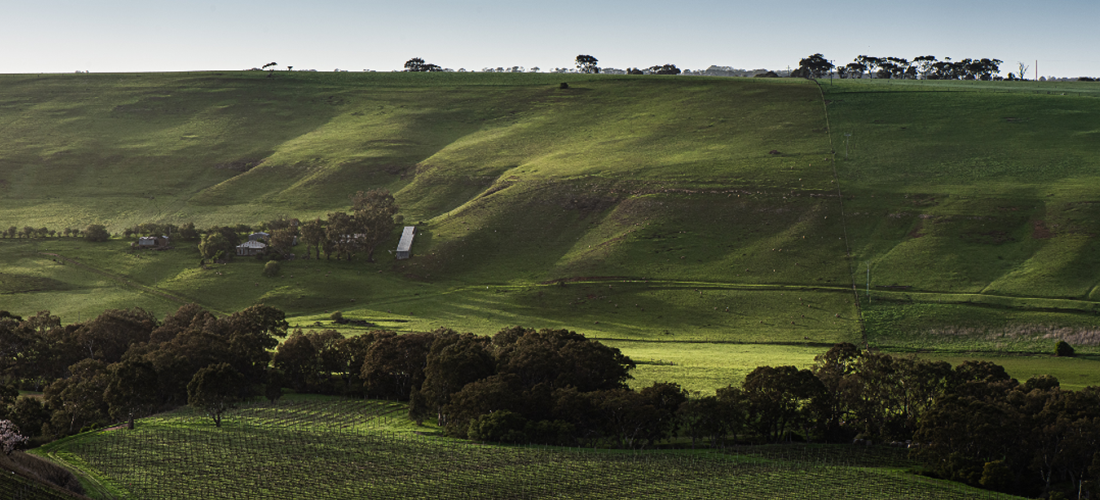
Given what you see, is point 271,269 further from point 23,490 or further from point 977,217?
point 977,217

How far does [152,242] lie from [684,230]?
287 ft

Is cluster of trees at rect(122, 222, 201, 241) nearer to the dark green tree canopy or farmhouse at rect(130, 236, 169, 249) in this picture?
farmhouse at rect(130, 236, 169, 249)

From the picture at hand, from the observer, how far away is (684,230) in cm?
13800

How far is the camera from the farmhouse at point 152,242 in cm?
14412

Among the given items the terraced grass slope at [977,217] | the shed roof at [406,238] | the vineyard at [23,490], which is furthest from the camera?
the shed roof at [406,238]

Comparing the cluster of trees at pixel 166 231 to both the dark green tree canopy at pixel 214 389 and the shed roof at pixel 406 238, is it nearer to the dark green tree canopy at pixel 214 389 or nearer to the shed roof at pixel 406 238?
the shed roof at pixel 406 238

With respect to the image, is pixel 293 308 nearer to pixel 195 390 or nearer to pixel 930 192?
pixel 195 390

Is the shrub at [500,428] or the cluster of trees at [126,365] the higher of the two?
the cluster of trees at [126,365]

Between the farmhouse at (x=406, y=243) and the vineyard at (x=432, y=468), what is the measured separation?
70.8 meters

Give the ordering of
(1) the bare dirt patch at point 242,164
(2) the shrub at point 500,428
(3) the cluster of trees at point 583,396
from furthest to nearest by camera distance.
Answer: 1. (1) the bare dirt patch at point 242,164
2. (2) the shrub at point 500,428
3. (3) the cluster of trees at point 583,396

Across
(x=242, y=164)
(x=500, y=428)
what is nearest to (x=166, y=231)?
(x=242, y=164)

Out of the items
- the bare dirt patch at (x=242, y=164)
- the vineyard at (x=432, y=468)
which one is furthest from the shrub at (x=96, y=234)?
the vineyard at (x=432, y=468)

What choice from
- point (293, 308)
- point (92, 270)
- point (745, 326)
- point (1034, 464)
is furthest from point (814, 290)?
point (92, 270)

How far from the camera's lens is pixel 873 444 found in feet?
225
